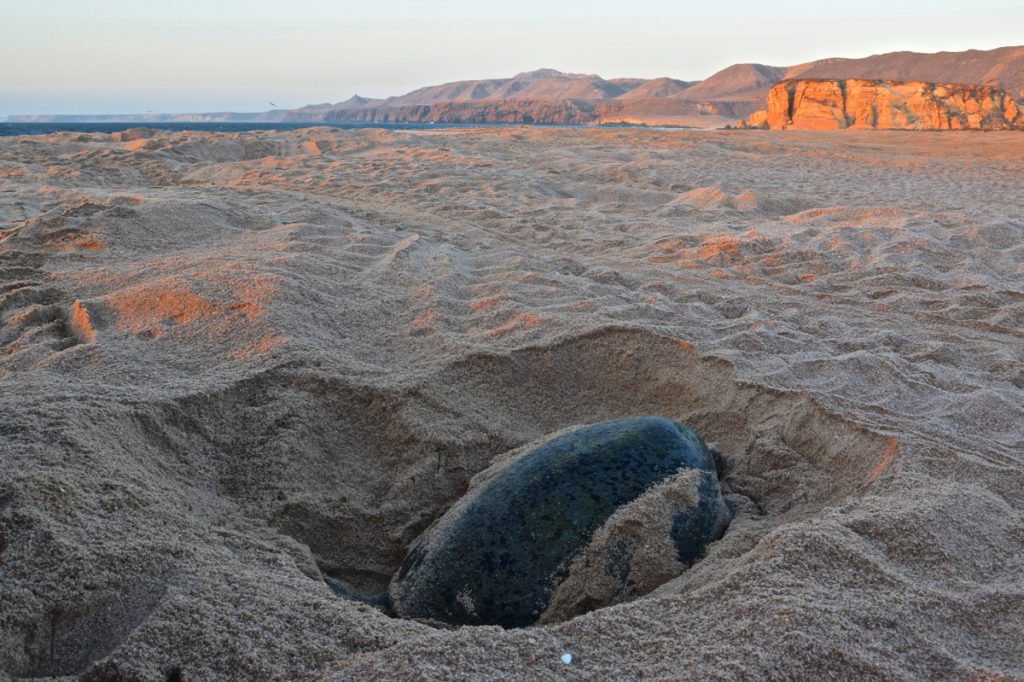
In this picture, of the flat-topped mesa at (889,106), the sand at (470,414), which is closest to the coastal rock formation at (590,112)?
the flat-topped mesa at (889,106)

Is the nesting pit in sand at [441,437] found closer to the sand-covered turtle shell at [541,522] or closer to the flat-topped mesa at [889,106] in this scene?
the sand-covered turtle shell at [541,522]

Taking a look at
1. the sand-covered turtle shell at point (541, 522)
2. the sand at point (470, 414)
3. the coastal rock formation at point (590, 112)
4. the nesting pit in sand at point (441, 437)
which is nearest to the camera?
the sand at point (470, 414)

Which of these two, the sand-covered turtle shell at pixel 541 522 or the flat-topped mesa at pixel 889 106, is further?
the flat-topped mesa at pixel 889 106

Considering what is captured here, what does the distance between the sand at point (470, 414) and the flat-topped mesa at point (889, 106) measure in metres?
19.6

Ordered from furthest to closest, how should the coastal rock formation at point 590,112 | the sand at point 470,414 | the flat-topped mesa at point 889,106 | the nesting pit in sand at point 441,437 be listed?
the coastal rock formation at point 590,112 → the flat-topped mesa at point 889,106 → the nesting pit in sand at point 441,437 → the sand at point 470,414

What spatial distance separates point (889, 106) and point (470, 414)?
25.8 meters

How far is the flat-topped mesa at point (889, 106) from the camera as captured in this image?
883 inches

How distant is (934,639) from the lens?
4.69ft

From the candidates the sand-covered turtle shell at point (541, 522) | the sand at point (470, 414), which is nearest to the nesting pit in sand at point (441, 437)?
the sand at point (470, 414)

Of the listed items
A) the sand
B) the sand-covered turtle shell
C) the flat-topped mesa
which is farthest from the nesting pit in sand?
the flat-topped mesa

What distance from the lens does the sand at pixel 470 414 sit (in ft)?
4.75

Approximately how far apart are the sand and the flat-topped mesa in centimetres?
1965

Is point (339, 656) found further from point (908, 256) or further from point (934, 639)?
point (908, 256)

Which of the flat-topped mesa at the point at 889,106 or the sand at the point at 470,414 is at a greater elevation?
the flat-topped mesa at the point at 889,106
